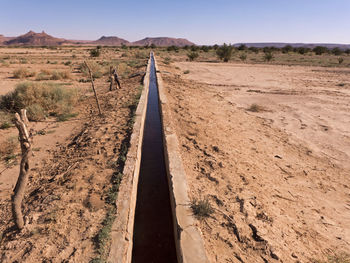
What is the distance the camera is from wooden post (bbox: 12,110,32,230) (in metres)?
2.15

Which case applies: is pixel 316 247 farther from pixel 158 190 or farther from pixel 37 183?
pixel 37 183

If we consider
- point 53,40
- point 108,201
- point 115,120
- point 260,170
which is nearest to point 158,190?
point 108,201

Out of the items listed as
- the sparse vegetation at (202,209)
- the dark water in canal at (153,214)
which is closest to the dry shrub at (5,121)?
the dark water in canal at (153,214)

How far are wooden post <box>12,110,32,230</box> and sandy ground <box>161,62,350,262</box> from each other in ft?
8.05

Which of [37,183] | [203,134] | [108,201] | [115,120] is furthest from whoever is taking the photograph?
[115,120]

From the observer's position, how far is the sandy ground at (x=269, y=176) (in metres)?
2.75

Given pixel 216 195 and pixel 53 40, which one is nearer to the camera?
pixel 216 195

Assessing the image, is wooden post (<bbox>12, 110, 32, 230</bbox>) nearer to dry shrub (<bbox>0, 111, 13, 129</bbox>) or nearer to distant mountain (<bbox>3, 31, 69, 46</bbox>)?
dry shrub (<bbox>0, 111, 13, 129</bbox>)

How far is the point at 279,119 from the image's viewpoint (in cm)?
774

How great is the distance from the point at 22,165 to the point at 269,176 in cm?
434

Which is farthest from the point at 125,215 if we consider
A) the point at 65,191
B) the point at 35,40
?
the point at 35,40

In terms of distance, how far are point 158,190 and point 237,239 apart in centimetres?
185

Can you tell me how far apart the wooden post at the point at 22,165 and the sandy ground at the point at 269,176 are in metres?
2.45

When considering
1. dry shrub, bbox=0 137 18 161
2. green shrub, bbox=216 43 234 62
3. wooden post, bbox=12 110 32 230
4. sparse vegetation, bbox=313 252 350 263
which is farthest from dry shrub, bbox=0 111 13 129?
green shrub, bbox=216 43 234 62
